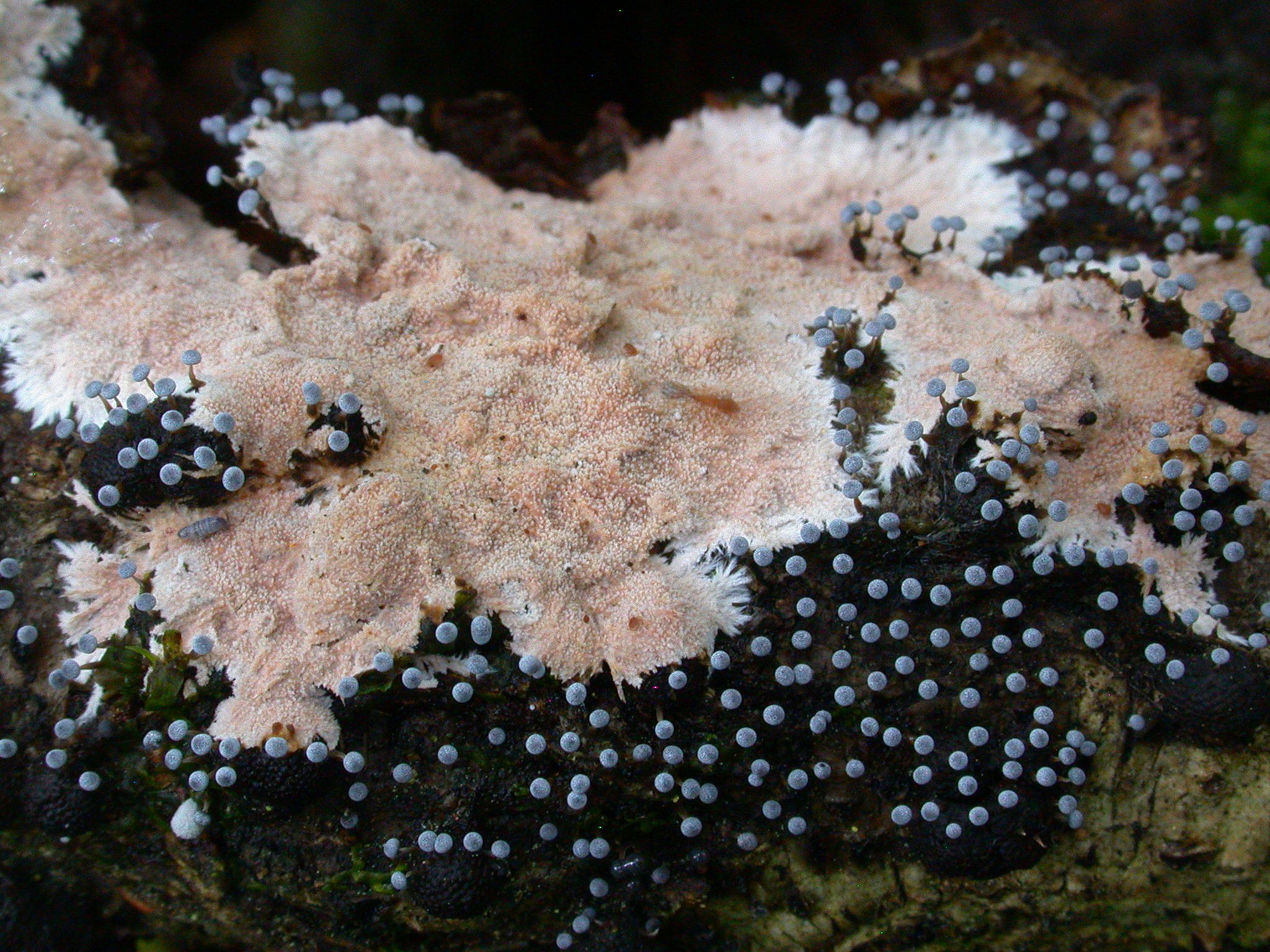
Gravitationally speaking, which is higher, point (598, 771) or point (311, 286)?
point (311, 286)

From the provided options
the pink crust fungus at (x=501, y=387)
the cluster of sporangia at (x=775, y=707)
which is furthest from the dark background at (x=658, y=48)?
the cluster of sporangia at (x=775, y=707)

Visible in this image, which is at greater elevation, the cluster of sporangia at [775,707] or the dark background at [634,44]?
the dark background at [634,44]

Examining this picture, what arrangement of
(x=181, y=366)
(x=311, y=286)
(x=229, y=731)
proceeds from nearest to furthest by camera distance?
(x=229, y=731) < (x=181, y=366) < (x=311, y=286)

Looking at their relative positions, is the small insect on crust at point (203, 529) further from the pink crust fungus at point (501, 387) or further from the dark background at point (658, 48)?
the dark background at point (658, 48)

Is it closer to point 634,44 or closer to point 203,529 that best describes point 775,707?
point 203,529

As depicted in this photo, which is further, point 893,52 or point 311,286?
point 893,52

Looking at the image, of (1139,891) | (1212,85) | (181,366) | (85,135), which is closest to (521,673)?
(181,366)

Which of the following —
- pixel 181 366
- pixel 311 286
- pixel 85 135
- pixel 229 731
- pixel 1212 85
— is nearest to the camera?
pixel 229 731

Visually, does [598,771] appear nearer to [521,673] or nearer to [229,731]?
[521,673]
